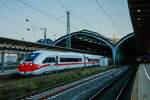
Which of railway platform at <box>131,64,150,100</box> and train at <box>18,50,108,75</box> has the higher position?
train at <box>18,50,108,75</box>

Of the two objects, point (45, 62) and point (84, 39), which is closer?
point (45, 62)

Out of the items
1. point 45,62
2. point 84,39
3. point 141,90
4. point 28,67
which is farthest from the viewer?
point 84,39

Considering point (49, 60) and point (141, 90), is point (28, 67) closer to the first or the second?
point (49, 60)

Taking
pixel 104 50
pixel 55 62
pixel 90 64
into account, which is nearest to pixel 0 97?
pixel 55 62

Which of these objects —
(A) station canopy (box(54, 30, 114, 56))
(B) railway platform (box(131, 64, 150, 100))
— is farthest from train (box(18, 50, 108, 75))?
(A) station canopy (box(54, 30, 114, 56))

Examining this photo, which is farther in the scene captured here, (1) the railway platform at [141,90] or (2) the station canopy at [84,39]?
(2) the station canopy at [84,39]

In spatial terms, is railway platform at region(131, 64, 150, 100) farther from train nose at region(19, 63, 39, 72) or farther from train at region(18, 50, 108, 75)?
train nose at region(19, 63, 39, 72)

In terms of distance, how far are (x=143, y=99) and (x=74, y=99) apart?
4525mm

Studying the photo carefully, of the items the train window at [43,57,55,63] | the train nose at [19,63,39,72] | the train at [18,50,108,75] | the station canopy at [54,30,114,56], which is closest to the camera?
the train nose at [19,63,39,72]

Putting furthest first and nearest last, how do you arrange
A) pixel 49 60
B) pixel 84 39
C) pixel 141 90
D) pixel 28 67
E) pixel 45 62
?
1. pixel 84 39
2. pixel 49 60
3. pixel 45 62
4. pixel 28 67
5. pixel 141 90

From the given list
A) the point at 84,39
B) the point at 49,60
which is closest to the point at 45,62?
the point at 49,60

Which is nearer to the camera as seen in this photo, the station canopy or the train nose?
the train nose

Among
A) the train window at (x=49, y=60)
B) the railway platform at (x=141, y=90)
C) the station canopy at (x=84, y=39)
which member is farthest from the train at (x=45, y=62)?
the station canopy at (x=84, y=39)

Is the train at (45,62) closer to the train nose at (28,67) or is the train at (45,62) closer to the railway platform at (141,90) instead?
the train nose at (28,67)
